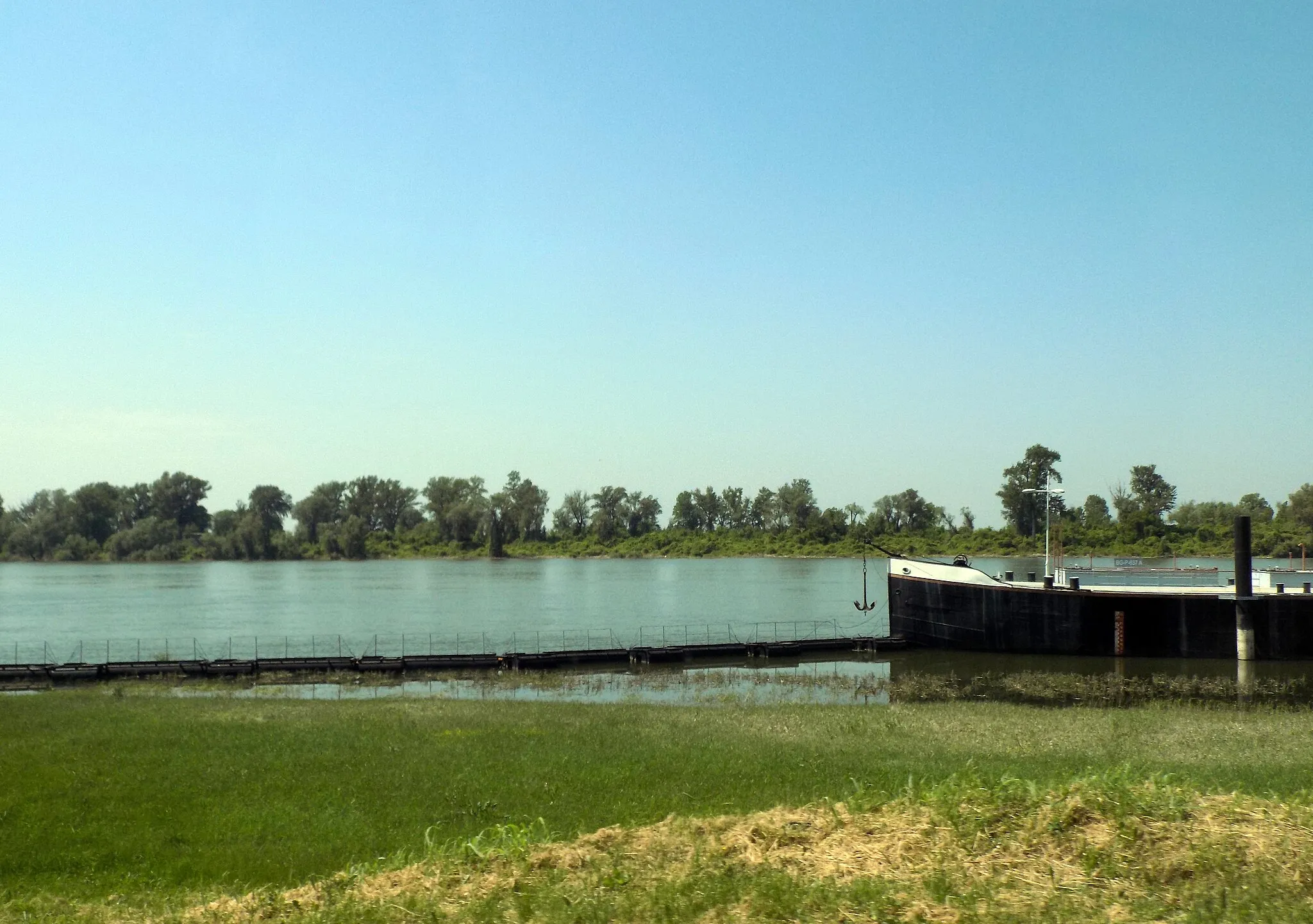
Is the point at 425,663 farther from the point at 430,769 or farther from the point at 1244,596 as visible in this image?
the point at 1244,596

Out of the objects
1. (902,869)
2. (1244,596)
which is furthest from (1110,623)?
(902,869)

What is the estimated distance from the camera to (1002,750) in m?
24.9

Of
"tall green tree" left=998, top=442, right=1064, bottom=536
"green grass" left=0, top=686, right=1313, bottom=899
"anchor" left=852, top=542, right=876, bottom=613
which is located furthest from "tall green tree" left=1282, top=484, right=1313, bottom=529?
"green grass" left=0, top=686, right=1313, bottom=899

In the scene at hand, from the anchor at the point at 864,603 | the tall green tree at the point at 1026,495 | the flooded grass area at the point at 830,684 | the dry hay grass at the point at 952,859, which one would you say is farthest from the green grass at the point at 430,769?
the tall green tree at the point at 1026,495

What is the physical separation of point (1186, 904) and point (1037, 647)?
173ft

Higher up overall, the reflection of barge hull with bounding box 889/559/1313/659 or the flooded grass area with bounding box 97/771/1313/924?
the flooded grass area with bounding box 97/771/1313/924

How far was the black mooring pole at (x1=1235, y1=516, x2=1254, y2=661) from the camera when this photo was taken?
5422 cm

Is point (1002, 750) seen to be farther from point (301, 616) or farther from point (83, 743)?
point (301, 616)

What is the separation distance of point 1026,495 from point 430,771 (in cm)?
15530

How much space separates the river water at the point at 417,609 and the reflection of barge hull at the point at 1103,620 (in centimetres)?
1106

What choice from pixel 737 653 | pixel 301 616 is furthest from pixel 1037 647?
pixel 301 616

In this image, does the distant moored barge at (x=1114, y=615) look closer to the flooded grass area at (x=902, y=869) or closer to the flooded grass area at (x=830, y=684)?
the flooded grass area at (x=830, y=684)

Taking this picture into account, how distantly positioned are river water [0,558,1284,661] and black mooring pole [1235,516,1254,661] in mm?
20144

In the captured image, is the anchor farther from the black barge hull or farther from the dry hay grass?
the dry hay grass
